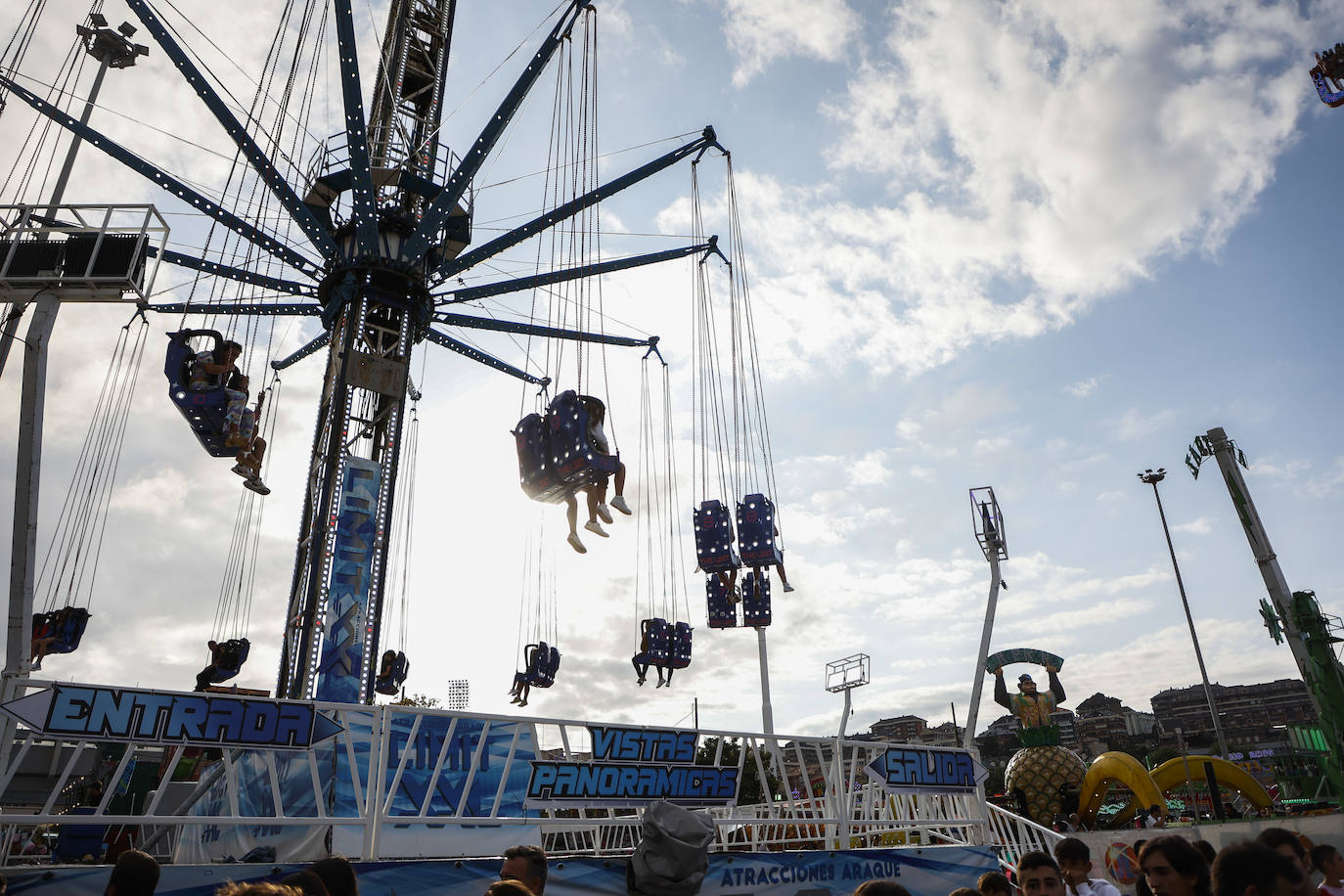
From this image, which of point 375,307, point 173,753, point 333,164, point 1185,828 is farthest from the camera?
point 333,164

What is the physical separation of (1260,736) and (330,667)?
146077 millimetres

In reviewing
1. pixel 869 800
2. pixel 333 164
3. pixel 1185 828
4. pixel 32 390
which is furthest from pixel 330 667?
pixel 1185 828

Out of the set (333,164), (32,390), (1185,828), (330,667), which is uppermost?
Result: (333,164)

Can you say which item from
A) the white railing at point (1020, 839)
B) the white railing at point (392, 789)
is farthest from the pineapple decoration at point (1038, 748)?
the white railing at point (392, 789)

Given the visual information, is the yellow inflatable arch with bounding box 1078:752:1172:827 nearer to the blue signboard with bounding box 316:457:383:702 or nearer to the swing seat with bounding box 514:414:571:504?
the swing seat with bounding box 514:414:571:504

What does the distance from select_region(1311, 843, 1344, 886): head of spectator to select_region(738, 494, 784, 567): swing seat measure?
57.2 ft

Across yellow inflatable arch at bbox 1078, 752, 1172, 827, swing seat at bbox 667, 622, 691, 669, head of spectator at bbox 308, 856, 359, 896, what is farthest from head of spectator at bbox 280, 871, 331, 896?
yellow inflatable arch at bbox 1078, 752, 1172, 827

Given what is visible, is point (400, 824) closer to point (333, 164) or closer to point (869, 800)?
point (869, 800)

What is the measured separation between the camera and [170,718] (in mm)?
6496

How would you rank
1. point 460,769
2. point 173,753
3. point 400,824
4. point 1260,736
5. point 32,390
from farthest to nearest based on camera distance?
point 1260,736, point 32,390, point 460,769, point 400,824, point 173,753

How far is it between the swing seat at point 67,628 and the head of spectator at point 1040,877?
1680cm

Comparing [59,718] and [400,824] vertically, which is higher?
[59,718]

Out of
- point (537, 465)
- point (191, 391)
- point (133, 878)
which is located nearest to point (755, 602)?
point (537, 465)

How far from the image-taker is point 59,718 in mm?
6117
